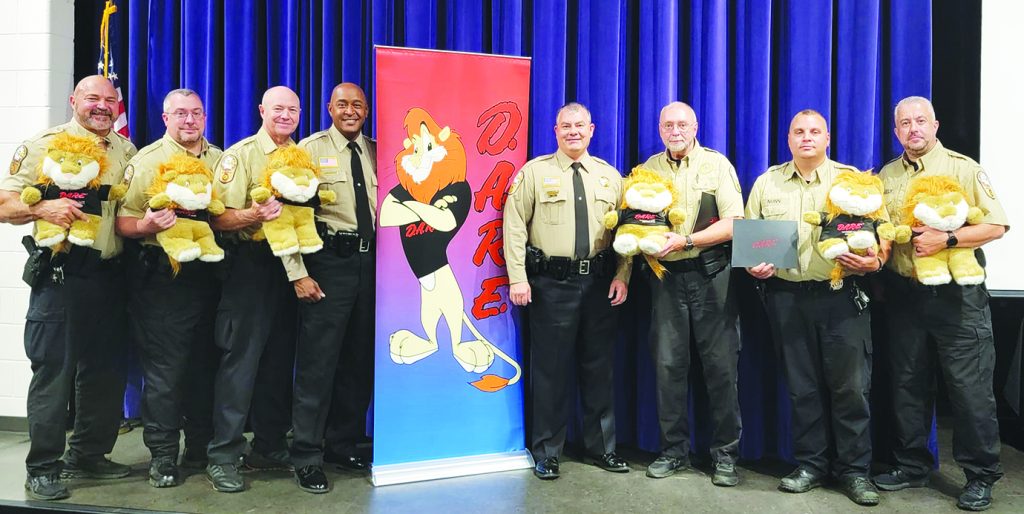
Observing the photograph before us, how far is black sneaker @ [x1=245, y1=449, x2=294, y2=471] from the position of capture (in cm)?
338

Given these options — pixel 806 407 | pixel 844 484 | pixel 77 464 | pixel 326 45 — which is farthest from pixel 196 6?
pixel 844 484

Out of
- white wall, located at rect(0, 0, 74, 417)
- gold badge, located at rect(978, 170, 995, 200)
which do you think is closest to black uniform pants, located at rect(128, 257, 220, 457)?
white wall, located at rect(0, 0, 74, 417)

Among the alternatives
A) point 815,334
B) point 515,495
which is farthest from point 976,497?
point 515,495

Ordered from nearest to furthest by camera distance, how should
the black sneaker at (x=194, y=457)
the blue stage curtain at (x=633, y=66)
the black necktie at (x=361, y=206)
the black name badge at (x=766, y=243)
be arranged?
the black name badge at (x=766, y=243) → the black necktie at (x=361, y=206) → the black sneaker at (x=194, y=457) → the blue stage curtain at (x=633, y=66)

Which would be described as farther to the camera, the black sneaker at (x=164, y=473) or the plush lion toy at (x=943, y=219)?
the black sneaker at (x=164, y=473)

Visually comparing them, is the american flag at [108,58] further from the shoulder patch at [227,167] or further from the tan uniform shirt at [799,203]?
the tan uniform shirt at [799,203]

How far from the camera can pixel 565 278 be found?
3301 mm

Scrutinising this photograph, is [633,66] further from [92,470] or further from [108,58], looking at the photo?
[92,470]

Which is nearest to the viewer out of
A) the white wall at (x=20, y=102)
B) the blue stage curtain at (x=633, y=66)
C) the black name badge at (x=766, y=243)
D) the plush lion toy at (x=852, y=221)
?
the plush lion toy at (x=852, y=221)

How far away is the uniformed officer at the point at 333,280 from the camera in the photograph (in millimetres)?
3145

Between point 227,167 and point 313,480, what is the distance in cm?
146

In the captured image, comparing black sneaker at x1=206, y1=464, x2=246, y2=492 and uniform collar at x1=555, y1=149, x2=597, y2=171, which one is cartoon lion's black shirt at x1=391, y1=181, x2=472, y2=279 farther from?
black sneaker at x1=206, y1=464, x2=246, y2=492

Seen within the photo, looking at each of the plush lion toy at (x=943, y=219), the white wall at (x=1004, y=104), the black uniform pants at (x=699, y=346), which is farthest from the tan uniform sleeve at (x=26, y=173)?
the white wall at (x=1004, y=104)

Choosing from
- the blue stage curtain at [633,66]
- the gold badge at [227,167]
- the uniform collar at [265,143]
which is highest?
the blue stage curtain at [633,66]
